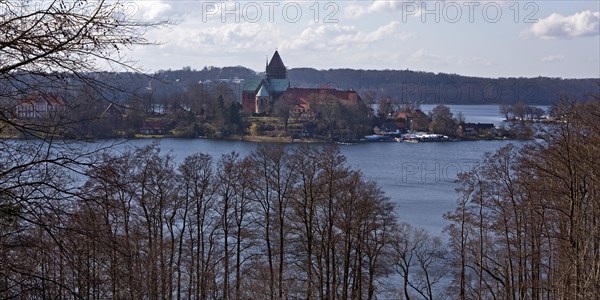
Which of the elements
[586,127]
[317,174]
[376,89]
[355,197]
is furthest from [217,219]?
[376,89]

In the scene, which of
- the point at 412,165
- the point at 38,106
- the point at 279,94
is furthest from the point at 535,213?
the point at 279,94

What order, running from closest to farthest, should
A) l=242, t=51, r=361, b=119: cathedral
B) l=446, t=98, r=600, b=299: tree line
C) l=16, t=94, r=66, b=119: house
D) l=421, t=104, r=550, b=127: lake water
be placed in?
l=16, t=94, r=66, b=119: house
l=446, t=98, r=600, b=299: tree line
l=242, t=51, r=361, b=119: cathedral
l=421, t=104, r=550, b=127: lake water

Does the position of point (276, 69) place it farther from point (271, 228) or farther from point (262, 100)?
point (271, 228)

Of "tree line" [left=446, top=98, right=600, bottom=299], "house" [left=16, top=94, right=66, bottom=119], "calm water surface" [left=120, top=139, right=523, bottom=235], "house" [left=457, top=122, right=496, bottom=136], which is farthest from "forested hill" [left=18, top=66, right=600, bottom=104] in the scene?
"house" [left=16, top=94, right=66, bottom=119]

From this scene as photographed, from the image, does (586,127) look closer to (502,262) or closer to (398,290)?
(502,262)

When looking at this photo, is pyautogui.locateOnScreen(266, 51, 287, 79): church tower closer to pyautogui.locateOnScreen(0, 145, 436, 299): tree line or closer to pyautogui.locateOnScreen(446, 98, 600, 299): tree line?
pyautogui.locateOnScreen(446, 98, 600, 299): tree line

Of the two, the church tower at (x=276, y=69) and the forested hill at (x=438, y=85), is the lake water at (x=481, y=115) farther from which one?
the church tower at (x=276, y=69)
